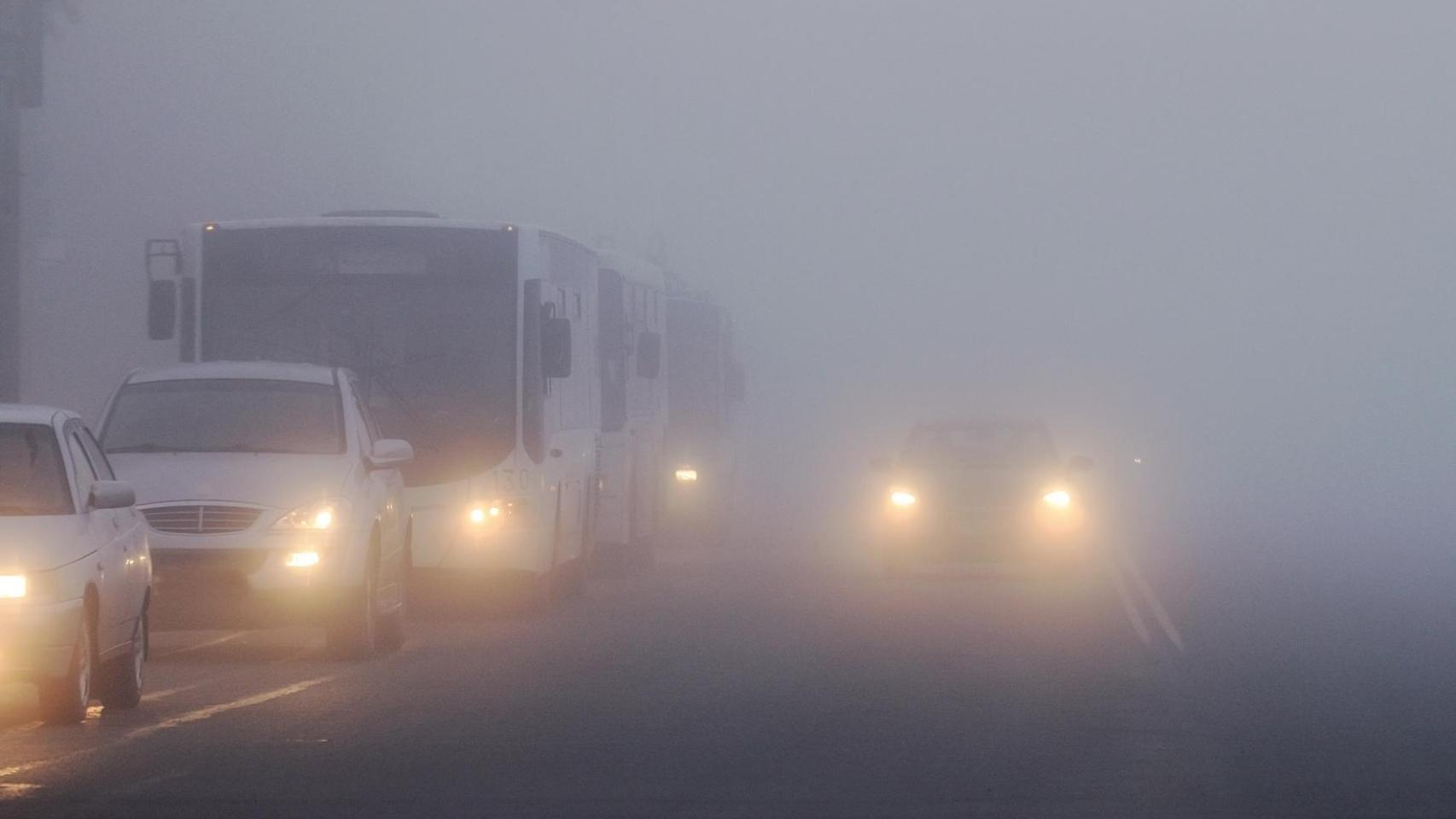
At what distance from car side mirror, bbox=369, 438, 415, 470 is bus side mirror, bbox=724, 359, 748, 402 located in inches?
708

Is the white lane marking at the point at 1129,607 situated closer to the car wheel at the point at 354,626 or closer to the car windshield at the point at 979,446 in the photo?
the car windshield at the point at 979,446

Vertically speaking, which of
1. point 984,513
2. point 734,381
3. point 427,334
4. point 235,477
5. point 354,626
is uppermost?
point 427,334

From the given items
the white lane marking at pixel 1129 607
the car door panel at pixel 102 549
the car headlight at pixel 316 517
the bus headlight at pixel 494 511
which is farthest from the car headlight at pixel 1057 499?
the car door panel at pixel 102 549

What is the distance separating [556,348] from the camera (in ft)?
64.4

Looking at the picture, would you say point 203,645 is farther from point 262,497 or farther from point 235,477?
point 262,497

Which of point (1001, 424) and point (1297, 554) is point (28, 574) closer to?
point (1001, 424)

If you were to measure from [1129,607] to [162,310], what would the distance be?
838 cm

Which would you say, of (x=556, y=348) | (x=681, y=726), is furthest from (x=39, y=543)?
(x=556, y=348)

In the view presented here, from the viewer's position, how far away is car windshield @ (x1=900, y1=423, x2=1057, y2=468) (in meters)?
24.8

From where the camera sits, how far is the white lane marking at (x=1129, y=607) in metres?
17.7

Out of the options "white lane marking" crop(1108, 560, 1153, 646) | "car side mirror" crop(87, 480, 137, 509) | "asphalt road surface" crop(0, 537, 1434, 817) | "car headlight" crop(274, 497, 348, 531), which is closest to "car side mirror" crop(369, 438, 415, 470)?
"car headlight" crop(274, 497, 348, 531)

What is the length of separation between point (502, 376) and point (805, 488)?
112 feet

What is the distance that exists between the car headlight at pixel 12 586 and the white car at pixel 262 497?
389cm

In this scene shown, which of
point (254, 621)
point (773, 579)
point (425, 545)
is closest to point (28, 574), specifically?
point (254, 621)
